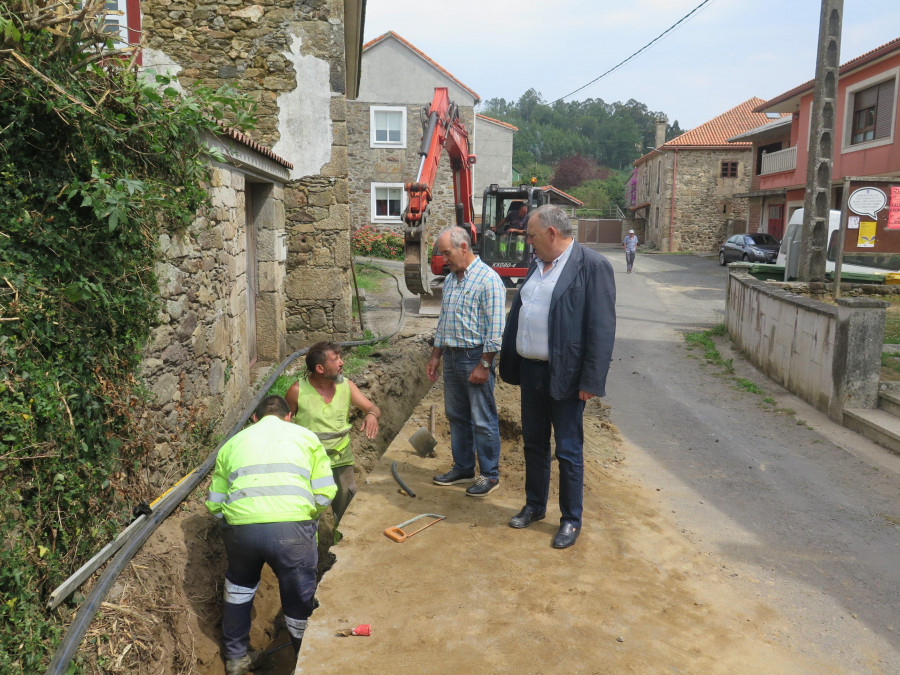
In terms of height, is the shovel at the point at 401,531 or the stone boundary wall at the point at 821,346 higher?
the stone boundary wall at the point at 821,346

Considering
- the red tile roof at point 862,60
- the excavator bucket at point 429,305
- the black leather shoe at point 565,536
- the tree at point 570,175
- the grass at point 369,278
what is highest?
the tree at point 570,175

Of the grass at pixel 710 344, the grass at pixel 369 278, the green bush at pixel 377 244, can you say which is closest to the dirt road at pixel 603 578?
the grass at pixel 710 344

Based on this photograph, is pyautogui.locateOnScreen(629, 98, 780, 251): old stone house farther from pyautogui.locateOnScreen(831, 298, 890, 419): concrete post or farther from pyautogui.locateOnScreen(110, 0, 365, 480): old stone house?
pyautogui.locateOnScreen(831, 298, 890, 419): concrete post

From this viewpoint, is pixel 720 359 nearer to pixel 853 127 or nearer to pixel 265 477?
pixel 265 477

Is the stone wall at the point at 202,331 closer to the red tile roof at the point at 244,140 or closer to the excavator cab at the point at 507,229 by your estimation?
the red tile roof at the point at 244,140

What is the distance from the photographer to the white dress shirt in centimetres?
418

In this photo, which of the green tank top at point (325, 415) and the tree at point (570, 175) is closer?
the green tank top at point (325, 415)

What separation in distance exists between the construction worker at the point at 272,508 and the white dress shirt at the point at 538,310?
1.40m

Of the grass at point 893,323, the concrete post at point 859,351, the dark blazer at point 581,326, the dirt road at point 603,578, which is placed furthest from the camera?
the grass at point 893,323

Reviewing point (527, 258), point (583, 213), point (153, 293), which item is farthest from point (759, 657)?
point (583, 213)

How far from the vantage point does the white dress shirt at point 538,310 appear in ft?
13.7

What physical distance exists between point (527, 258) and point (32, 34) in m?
12.8

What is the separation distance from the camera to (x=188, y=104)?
178 inches

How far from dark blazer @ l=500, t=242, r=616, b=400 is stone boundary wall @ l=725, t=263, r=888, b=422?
14.4 ft
